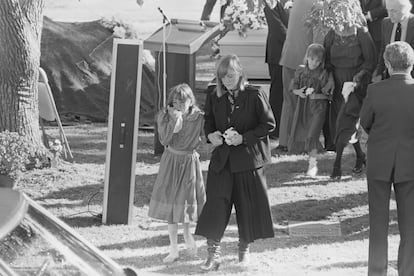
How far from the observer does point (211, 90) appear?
7.98 m

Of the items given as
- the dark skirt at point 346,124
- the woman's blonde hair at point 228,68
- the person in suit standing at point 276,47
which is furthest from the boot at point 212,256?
the person in suit standing at point 276,47

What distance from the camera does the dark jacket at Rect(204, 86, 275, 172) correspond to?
25.5ft

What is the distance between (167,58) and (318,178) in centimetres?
232

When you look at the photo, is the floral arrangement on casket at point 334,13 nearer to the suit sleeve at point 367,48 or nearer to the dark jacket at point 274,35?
the suit sleeve at point 367,48

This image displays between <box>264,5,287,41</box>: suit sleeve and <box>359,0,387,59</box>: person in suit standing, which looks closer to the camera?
<box>359,0,387,59</box>: person in suit standing

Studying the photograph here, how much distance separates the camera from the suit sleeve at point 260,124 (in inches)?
305

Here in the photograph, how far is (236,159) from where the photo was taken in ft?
25.6

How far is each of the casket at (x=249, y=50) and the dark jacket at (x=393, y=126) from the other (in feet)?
19.9

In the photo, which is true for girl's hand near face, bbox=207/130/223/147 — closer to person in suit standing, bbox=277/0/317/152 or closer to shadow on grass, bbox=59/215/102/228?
shadow on grass, bbox=59/215/102/228

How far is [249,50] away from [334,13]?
15.5 feet

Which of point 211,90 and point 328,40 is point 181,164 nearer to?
point 211,90

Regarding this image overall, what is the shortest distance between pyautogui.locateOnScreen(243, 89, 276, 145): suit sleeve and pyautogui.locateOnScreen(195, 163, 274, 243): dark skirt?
285 millimetres

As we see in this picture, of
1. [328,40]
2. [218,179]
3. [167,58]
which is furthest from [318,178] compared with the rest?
[218,179]

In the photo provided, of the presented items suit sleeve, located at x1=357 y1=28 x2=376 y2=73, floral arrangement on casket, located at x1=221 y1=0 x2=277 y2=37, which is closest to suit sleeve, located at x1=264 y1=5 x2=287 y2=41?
floral arrangement on casket, located at x1=221 y1=0 x2=277 y2=37
